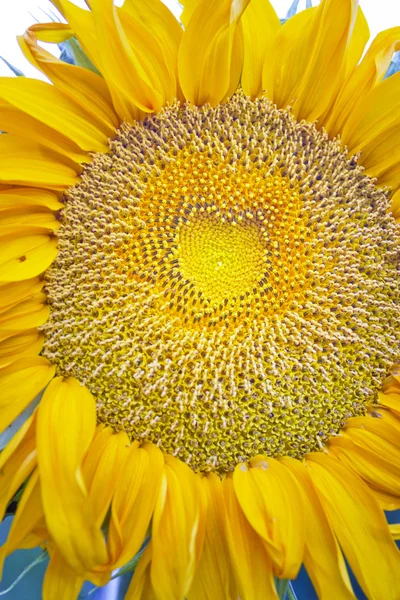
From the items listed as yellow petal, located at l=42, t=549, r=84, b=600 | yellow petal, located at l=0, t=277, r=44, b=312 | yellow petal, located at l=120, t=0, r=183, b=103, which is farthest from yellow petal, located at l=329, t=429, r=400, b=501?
yellow petal, located at l=120, t=0, r=183, b=103

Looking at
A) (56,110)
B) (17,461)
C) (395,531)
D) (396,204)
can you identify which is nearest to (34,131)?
(56,110)

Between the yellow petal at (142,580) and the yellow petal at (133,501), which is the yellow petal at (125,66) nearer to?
the yellow petal at (133,501)

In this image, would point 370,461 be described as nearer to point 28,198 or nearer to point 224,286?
point 224,286

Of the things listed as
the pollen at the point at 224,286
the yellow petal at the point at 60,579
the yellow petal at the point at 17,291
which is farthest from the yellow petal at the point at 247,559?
the yellow petal at the point at 17,291

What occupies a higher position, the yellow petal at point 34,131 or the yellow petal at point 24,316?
the yellow petal at point 34,131

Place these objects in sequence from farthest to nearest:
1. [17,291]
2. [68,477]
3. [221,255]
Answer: [221,255], [17,291], [68,477]

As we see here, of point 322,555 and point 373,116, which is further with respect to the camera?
point 373,116
